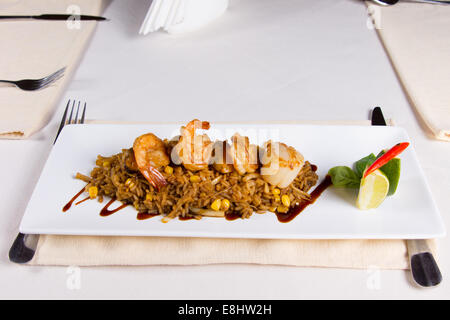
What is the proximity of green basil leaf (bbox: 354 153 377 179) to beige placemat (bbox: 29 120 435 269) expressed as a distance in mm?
452

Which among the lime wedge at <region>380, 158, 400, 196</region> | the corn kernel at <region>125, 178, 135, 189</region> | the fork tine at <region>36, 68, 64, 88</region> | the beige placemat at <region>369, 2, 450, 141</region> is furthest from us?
the fork tine at <region>36, 68, 64, 88</region>

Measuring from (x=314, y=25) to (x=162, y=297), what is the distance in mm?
3422

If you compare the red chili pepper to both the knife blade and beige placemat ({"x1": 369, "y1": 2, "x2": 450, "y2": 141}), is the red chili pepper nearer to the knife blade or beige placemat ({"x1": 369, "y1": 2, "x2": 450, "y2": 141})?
the knife blade

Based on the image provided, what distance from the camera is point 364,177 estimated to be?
2.28 metres

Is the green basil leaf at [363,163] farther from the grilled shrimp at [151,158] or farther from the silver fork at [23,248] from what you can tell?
the silver fork at [23,248]

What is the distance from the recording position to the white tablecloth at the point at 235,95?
2.16 metres

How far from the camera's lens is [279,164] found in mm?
2359

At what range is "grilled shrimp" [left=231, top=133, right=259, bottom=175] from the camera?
2371 mm

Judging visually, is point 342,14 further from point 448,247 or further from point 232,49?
point 448,247

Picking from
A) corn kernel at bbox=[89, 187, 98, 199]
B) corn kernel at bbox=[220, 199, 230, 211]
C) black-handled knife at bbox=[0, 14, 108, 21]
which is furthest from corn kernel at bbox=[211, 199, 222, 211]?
black-handled knife at bbox=[0, 14, 108, 21]

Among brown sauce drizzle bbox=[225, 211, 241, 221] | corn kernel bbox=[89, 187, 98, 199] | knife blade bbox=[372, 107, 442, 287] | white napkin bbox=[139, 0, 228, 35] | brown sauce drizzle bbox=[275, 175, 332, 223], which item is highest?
Answer: white napkin bbox=[139, 0, 228, 35]

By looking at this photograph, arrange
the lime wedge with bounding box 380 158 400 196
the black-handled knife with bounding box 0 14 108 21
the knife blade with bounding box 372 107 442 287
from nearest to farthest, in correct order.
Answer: the knife blade with bounding box 372 107 442 287 < the lime wedge with bounding box 380 158 400 196 < the black-handled knife with bounding box 0 14 108 21

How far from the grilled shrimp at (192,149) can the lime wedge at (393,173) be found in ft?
3.47

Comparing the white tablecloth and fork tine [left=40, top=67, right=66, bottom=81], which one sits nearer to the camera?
the white tablecloth
